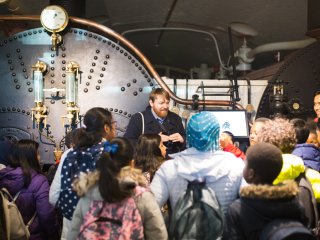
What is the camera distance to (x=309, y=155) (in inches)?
134

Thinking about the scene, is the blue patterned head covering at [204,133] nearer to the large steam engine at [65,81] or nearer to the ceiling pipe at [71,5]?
the large steam engine at [65,81]

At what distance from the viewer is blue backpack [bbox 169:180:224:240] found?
259 centimetres

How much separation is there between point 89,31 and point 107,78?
1.99 ft

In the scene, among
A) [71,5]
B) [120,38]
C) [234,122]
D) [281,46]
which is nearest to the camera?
[234,122]

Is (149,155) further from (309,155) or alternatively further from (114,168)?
(309,155)

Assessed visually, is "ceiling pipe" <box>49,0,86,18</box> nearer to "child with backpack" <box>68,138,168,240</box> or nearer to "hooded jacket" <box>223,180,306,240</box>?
"child with backpack" <box>68,138,168,240</box>

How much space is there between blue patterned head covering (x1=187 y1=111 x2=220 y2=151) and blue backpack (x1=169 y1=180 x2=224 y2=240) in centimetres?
29

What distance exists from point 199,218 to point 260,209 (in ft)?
1.19

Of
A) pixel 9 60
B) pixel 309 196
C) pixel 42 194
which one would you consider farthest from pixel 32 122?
pixel 309 196

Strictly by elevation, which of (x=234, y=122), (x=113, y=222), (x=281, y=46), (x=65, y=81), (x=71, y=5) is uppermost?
(x=71, y=5)

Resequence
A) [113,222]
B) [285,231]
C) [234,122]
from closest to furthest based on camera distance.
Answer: [285,231] → [113,222] → [234,122]

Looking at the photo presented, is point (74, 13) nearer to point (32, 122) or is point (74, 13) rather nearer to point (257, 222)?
point (32, 122)

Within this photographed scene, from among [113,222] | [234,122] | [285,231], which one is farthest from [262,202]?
[234,122]

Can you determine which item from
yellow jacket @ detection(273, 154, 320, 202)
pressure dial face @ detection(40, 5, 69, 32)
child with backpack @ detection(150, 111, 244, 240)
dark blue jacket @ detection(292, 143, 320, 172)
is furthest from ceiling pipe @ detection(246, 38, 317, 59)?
child with backpack @ detection(150, 111, 244, 240)
